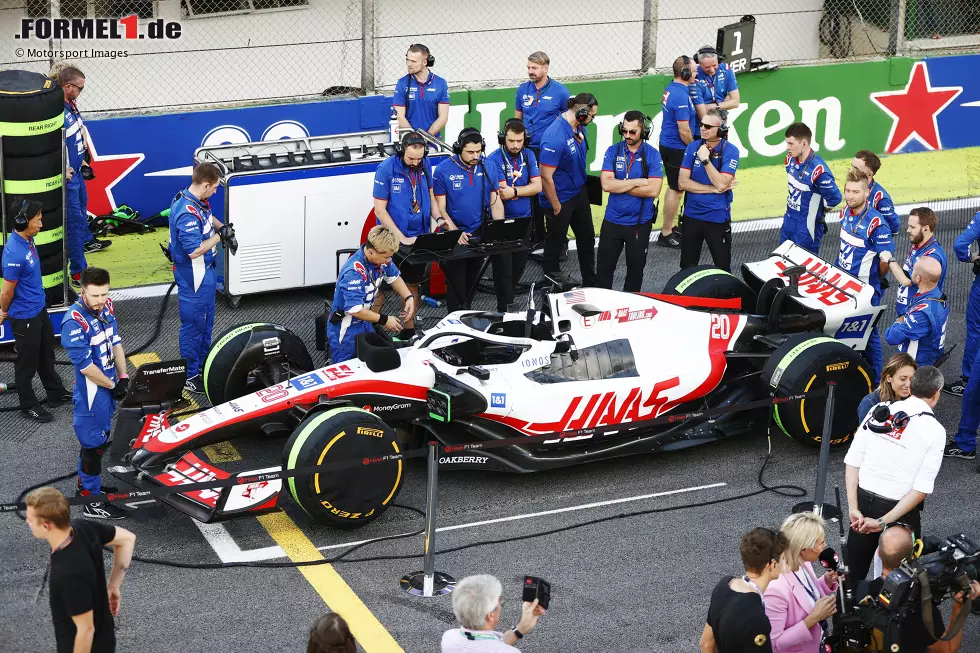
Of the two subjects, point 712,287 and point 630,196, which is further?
point 630,196

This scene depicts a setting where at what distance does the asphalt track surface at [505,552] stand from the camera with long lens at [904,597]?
1.14 m

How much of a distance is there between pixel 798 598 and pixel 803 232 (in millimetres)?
5911

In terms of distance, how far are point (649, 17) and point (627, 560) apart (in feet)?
28.9

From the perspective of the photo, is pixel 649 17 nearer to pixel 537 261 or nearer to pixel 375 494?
pixel 537 261

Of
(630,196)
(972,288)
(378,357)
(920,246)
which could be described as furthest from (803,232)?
(378,357)

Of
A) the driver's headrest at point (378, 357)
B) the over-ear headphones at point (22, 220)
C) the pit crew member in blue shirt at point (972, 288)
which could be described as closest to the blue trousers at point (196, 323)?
the over-ear headphones at point (22, 220)

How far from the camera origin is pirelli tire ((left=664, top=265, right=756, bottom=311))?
10.8 meters

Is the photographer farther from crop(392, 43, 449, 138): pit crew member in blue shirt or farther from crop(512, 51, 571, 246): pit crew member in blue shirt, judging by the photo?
crop(392, 43, 449, 138): pit crew member in blue shirt

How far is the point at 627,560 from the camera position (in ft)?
26.6

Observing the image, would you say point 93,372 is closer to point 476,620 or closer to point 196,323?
point 196,323

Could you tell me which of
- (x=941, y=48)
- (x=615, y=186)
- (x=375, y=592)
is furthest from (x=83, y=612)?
(x=941, y=48)

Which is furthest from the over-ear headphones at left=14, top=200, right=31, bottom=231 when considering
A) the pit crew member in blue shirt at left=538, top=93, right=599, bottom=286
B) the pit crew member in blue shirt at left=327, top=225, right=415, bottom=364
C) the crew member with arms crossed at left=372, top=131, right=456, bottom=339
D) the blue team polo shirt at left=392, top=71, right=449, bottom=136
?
the blue team polo shirt at left=392, top=71, right=449, bottom=136

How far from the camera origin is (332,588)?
772 centimetres

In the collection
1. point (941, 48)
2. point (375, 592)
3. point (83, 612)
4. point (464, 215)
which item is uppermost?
point (941, 48)
